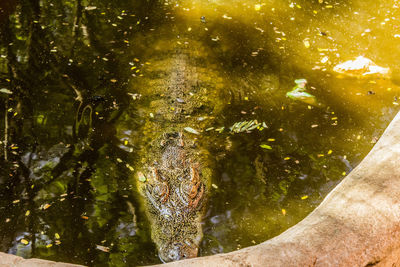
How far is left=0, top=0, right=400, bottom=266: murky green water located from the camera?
385 cm

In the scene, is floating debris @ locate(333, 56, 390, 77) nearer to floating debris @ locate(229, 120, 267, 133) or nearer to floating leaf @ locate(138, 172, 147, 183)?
floating debris @ locate(229, 120, 267, 133)

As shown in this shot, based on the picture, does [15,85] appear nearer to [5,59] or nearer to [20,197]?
[5,59]

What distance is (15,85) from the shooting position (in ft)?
17.5

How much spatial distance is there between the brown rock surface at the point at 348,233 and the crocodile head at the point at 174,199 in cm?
89

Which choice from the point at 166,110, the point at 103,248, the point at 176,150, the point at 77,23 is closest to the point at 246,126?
the point at 166,110

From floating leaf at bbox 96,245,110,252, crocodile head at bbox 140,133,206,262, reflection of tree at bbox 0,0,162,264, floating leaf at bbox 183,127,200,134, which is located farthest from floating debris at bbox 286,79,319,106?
floating leaf at bbox 96,245,110,252

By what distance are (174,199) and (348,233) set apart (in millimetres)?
1680

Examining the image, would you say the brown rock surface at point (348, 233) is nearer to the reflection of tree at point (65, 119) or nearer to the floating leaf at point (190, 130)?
the reflection of tree at point (65, 119)

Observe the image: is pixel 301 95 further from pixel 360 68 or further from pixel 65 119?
pixel 65 119

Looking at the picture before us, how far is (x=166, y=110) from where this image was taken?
5.08 meters

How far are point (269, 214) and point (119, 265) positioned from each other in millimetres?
1655

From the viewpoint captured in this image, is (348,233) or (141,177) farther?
(141,177)

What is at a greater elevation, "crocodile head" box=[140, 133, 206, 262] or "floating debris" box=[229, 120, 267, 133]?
"crocodile head" box=[140, 133, 206, 262]

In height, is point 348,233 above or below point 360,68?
above
